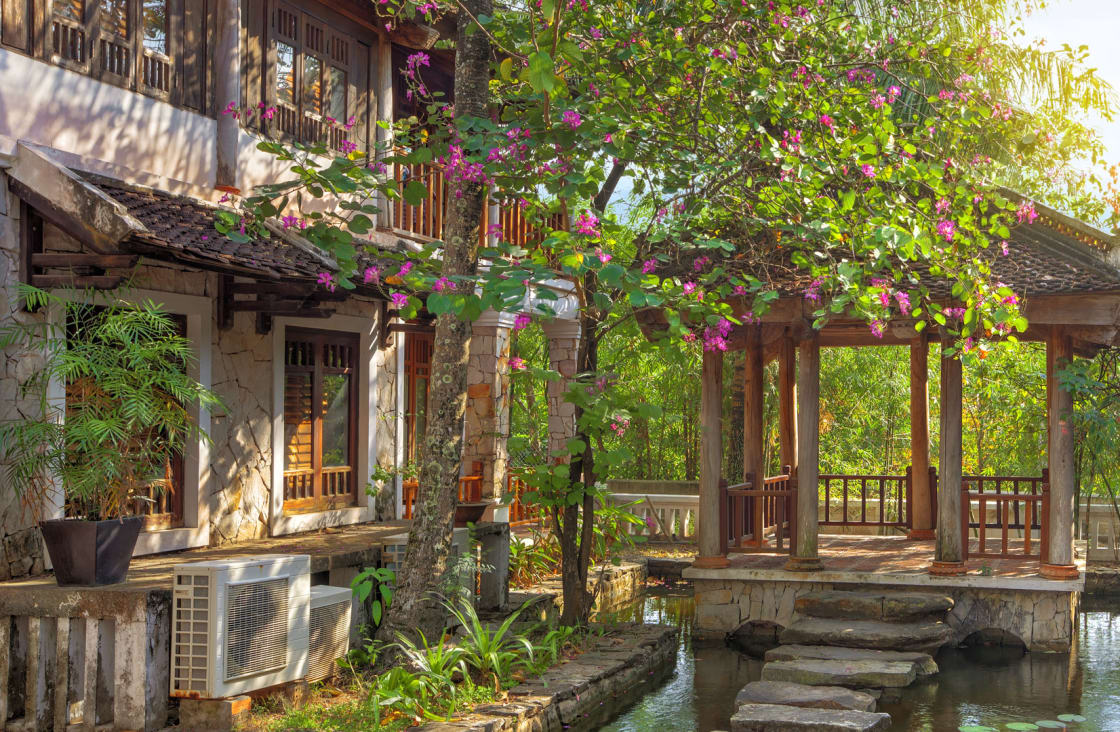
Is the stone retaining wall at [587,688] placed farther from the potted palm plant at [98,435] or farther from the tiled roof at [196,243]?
the tiled roof at [196,243]

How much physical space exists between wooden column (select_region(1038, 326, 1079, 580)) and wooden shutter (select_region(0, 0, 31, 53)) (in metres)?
9.04

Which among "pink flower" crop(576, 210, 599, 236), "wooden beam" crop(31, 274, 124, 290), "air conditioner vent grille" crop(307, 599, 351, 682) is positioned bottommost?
"air conditioner vent grille" crop(307, 599, 351, 682)

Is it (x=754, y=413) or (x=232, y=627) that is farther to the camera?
(x=754, y=413)

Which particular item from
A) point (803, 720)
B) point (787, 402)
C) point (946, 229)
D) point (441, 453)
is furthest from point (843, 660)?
point (787, 402)

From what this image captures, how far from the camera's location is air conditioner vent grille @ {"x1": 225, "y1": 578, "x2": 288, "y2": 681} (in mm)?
6527

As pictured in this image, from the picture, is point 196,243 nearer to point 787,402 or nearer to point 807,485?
point 807,485

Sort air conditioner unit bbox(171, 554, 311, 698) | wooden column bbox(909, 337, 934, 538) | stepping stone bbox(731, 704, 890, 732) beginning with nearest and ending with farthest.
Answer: air conditioner unit bbox(171, 554, 311, 698) < stepping stone bbox(731, 704, 890, 732) < wooden column bbox(909, 337, 934, 538)

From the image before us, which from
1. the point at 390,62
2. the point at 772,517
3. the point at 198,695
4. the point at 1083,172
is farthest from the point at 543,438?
the point at 198,695

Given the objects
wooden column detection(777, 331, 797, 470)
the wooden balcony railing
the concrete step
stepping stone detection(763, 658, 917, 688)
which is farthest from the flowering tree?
wooden column detection(777, 331, 797, 470)

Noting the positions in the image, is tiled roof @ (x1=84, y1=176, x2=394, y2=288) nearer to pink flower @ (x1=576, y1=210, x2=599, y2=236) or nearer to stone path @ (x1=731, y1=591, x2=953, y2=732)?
pink flower @ (x1=576, y1=210, x2=599, y2=236)

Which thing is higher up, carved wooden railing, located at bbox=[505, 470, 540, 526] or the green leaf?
the green leaf

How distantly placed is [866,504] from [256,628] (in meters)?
11.3

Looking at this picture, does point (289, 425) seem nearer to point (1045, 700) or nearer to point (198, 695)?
point (198, 695)

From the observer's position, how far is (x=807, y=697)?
8.27 meters
